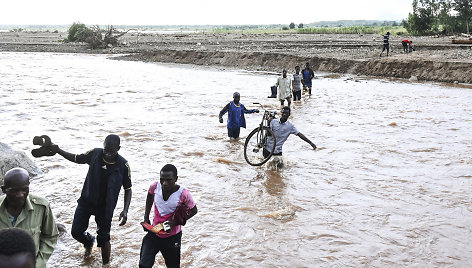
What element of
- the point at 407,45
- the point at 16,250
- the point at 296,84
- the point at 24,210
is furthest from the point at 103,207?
the point at 407,45

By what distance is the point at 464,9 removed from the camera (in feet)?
169

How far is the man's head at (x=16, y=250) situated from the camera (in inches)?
83.4

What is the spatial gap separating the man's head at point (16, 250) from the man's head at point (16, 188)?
43.9 inches

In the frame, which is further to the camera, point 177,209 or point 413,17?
point 413,17

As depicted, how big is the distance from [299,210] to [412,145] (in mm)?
5531

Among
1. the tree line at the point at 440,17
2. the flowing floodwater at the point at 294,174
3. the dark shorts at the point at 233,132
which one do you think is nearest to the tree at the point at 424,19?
the tree line at the point at 440,17

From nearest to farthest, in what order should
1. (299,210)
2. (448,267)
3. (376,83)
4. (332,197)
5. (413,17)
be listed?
1. (448,267)
2. (299,210)
3. (332,197)
4. (376,83)
5. (413,17)

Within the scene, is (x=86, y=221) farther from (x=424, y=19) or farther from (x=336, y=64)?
(x=424, y=19)

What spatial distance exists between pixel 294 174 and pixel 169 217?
547cm

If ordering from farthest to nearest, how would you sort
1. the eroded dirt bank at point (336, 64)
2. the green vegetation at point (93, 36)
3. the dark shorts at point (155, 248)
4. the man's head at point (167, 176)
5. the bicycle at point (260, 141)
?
the green vegetation at point (93, 36) < the eroded dirt bank at point (336, 64) < the bicycle at point (260, 141) < the dark shorts at point (155, 248) < the man's head at point (167, 176)

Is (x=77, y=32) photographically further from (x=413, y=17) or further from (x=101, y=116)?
(x=101, y=116)

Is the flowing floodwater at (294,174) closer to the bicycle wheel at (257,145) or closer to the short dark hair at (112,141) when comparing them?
the bicycle wheel at (257,145)

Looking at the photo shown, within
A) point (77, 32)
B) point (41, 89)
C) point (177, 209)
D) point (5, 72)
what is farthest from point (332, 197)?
point (77, 32)

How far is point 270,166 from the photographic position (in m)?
9.72
